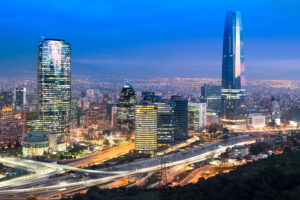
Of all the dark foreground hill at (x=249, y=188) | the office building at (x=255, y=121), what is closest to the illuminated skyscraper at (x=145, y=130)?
the dark foreground hill at (x=249, y=188)

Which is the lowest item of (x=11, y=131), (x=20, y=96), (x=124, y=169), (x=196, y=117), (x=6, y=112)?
(x=124, y=169)

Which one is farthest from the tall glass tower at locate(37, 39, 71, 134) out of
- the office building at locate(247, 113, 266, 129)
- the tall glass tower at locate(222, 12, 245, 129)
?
the tall glass tower at locate(222, 12, 245, 129)

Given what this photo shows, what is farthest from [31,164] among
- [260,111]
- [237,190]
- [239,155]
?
[260,111]

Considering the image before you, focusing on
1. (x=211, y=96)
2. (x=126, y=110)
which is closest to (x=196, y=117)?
(x=126, y=110)

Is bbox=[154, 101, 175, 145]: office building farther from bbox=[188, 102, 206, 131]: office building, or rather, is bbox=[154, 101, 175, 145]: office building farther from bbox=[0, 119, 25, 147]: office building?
bbox=[0, 119, 25, 147]: office building

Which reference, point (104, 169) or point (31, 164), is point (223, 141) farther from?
point (31, 164)

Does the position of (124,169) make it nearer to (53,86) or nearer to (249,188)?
(249,188)

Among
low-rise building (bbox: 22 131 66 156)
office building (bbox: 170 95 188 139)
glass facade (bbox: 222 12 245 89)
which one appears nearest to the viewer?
low-rise building (bbox: 22 131 66 156)
